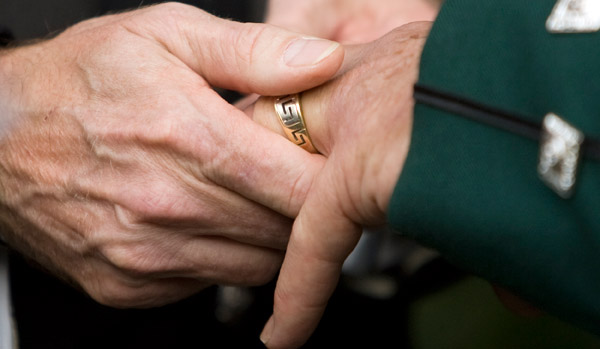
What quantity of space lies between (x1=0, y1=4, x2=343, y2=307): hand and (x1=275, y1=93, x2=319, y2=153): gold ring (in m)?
0.03

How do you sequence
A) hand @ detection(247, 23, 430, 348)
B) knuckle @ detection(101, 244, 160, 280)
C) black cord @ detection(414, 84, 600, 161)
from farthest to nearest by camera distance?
knuckle @ detection(101, 244, 160, 280), hand @ detection(247, 23, 430, 348), black cord @ detection(414, 84, 600, 161)

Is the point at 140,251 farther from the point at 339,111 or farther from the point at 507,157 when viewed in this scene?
the point at 507,157

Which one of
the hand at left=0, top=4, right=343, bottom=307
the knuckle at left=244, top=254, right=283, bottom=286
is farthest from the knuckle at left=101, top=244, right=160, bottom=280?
the knuckle at left=244, top=254, right=283, bottom=286

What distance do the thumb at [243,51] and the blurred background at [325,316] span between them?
0.36m

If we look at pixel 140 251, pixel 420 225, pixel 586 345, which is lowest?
pixel 586 345

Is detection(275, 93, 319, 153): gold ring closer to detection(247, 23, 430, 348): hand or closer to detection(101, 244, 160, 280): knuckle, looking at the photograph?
detection(247, 23, 430, 348): hand

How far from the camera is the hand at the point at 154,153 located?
0.87 m

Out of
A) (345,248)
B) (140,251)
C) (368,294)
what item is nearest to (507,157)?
(345,248)

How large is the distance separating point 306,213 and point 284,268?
3.7 inches

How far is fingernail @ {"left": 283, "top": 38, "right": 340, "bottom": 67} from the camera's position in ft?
2.72

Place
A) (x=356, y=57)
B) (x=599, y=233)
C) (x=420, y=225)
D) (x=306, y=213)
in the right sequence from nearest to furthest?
(x=599, y=233) → (x=420, y=225) → (x=306, y=213) → (x=356, y=57)

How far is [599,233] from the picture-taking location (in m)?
0.51

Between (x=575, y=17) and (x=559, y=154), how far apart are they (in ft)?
0.45

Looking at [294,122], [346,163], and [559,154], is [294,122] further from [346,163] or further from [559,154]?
[559,154]
